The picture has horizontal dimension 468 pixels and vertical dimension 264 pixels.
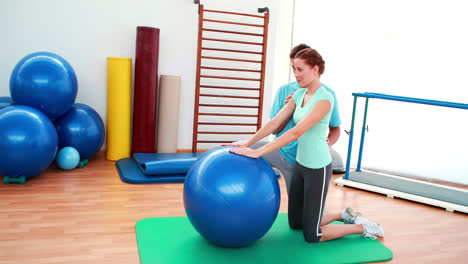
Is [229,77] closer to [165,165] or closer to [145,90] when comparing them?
[145,90]

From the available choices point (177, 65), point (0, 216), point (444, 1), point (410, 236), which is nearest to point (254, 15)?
point (177, 65)

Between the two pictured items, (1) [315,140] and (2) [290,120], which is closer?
(1) [315,140]

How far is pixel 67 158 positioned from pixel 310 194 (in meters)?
2.47

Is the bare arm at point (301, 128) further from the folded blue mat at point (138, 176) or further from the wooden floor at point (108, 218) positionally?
the folded blue mat at point (138, 176)

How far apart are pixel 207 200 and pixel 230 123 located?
2.95 meters

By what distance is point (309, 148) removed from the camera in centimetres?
233

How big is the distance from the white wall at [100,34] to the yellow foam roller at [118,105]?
0.29m

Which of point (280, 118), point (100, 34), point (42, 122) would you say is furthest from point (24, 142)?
point (280, 118)

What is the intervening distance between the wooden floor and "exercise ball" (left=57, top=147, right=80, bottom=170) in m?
0.10

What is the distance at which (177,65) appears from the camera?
15.6ft

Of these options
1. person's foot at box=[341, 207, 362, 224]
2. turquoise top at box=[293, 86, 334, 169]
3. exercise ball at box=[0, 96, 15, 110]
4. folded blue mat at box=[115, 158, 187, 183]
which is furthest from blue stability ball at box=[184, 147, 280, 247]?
exercise ball at box=[0, 96, 15, 110]

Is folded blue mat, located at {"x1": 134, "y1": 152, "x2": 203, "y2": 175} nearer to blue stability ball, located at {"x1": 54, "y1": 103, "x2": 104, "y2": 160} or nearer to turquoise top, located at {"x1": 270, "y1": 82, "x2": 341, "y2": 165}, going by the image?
blue stability ball, located at {"x1": 54, "y1": 103, "x2": 104, "y2": 160}

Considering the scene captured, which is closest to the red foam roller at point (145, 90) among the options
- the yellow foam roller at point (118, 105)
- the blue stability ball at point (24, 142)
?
the yellow foam roller at point (118, 105)

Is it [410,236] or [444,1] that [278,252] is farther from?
[444,1]
